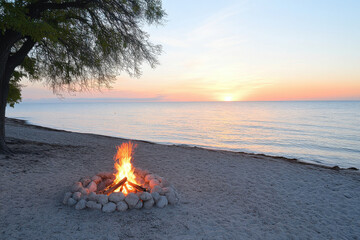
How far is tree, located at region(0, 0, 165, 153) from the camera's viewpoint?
8.62 metres

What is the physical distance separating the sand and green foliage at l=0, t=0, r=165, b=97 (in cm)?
403

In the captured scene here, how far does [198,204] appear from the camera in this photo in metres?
6.50

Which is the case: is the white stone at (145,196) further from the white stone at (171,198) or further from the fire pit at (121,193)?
the white stone at (171,198)

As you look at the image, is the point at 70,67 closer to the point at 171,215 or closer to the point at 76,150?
the point at 76,150

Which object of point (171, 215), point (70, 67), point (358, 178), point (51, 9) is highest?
point (51, 9)

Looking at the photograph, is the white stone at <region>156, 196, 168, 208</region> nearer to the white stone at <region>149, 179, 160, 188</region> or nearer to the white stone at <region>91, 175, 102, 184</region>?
the white stone at <region>149, 179, 160, 188</region>

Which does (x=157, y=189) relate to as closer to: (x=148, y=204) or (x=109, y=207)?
(x=148, y=204)

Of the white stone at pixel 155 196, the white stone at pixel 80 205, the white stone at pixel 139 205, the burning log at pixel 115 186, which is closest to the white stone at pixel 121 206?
the white stone at pixel 139 205

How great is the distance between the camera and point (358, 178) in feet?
33.4

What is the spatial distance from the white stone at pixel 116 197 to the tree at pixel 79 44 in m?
6.04

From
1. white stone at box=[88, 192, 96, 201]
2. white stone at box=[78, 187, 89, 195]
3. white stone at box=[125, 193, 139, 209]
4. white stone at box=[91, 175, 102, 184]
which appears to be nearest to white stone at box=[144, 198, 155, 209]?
white stone at box=[125, 193, 139, 209]

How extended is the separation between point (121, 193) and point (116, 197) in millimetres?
159

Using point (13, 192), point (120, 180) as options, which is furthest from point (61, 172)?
point (120, 180)

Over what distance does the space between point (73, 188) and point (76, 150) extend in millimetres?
7193
